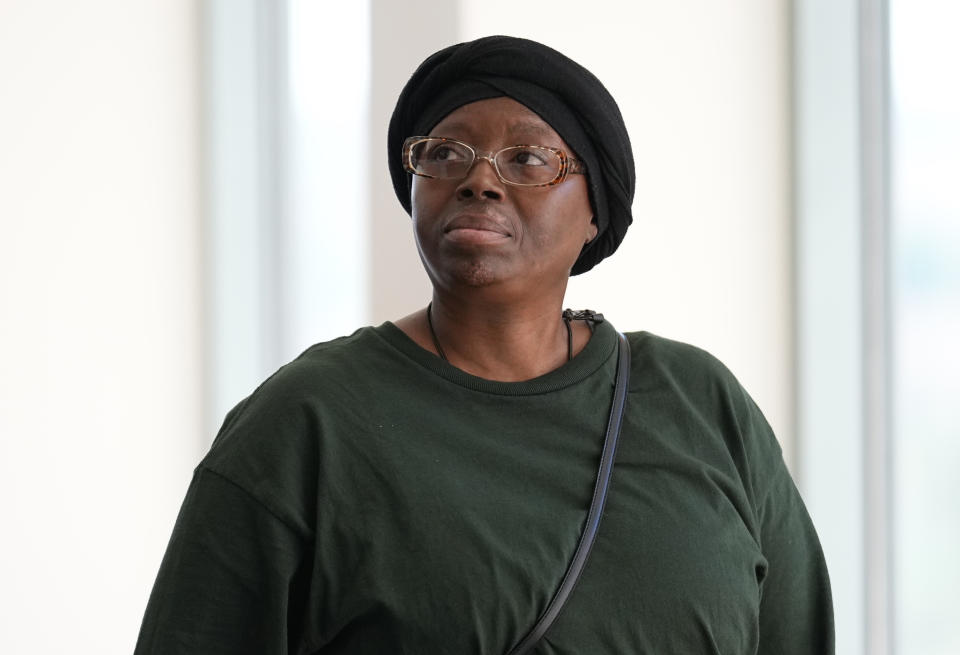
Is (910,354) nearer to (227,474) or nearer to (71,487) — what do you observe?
(227,474)

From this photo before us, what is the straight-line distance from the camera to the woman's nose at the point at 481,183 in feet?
4.43

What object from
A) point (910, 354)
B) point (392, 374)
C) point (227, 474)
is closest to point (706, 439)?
point (392, 374)

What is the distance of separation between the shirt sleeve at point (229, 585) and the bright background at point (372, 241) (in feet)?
4.34

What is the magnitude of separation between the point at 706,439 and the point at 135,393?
211 centimetres

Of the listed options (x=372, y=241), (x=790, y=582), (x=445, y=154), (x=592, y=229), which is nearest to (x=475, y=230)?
(x=445, y=154)

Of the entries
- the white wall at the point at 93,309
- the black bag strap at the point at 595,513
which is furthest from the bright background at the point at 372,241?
the black bag strap at the point at 595,513

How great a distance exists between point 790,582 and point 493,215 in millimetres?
633


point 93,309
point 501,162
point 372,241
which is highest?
point 501,162

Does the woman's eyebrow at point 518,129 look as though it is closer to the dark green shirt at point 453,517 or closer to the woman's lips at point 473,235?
the woman's lips at point 473,235

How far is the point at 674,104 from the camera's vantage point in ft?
8.27

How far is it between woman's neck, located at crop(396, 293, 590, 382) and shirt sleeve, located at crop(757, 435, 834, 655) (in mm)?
352

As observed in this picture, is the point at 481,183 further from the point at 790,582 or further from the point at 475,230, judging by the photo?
the point at 790,582

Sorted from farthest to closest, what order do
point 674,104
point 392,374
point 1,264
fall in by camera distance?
point 1,264
point 674,104
point 392,374

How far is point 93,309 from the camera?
308cm
